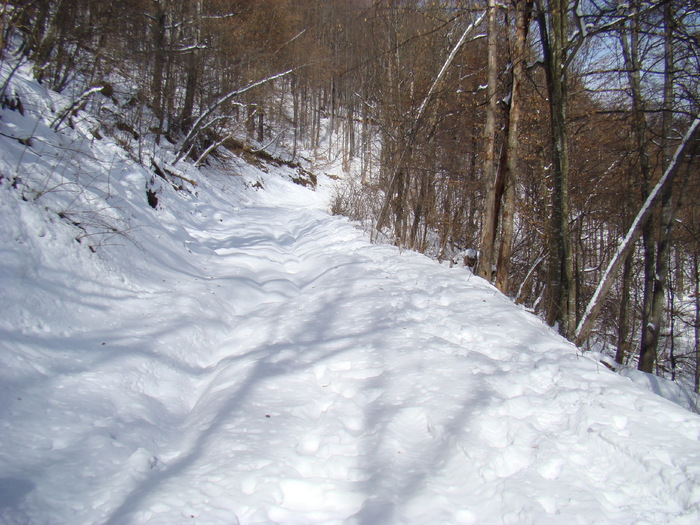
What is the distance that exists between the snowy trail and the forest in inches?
96.0

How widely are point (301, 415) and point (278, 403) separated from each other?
0.20m

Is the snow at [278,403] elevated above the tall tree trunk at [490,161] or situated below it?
below

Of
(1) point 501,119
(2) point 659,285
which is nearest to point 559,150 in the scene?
(1) point 501,119

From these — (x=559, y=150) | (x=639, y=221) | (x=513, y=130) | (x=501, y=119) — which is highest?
(x=501, y=119)

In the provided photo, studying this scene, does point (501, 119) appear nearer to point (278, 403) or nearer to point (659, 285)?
point (659, 285)

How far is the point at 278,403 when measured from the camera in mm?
2518

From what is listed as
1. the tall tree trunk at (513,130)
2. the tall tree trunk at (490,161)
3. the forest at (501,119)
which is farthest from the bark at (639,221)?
the tall tree trunk at (490,161)

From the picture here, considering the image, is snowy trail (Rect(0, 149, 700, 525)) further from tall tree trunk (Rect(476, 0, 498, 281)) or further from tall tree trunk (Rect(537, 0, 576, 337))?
tall tree trunk (Rect(476, 0, 498, 281))

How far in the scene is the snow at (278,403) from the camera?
1.72 m

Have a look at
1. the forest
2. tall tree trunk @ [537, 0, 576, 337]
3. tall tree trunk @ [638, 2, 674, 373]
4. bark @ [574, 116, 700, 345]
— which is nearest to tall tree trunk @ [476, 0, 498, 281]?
the forest

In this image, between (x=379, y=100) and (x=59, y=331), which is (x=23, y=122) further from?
(x=379, y=100)

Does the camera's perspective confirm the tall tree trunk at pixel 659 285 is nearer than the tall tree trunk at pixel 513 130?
No

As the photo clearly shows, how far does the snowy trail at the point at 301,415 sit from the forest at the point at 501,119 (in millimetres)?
2438

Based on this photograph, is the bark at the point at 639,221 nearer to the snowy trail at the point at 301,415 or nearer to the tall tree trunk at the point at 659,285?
the snowy trail at the point at 301,415
